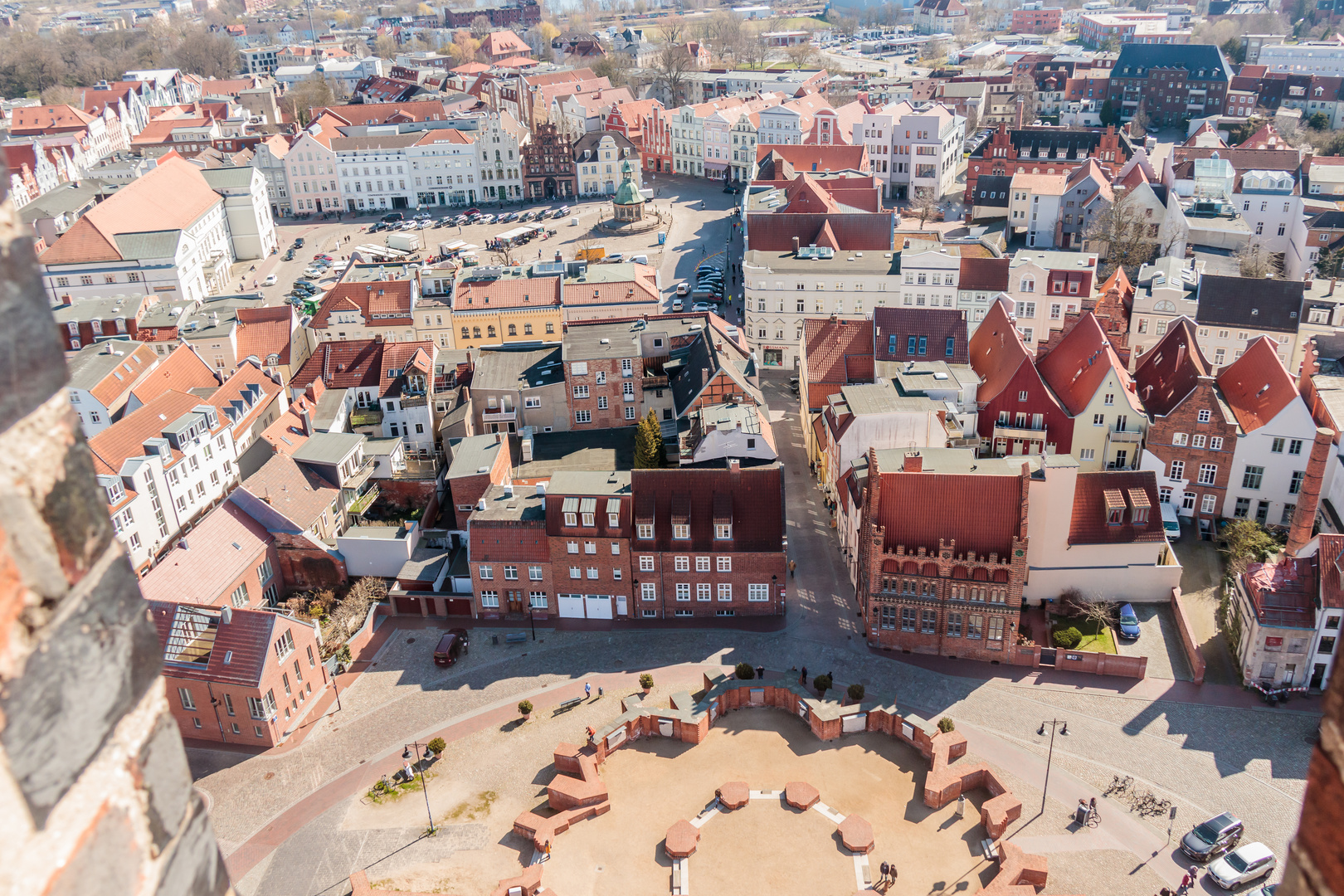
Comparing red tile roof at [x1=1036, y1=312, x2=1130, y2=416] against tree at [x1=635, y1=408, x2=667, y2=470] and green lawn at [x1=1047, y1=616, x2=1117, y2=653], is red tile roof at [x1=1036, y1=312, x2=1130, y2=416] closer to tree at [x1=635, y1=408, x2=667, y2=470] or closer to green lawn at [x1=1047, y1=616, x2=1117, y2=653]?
green lawn at [x1=1047, y1=616, x2=1117, y2=653]

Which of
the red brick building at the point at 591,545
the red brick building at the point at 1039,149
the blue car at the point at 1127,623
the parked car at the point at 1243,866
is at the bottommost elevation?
the parked car at the point at 1243,866

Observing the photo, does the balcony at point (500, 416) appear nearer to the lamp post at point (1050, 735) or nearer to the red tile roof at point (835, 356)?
the red tile roof at point (835, 356)

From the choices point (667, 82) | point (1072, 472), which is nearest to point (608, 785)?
point (1072, 472)

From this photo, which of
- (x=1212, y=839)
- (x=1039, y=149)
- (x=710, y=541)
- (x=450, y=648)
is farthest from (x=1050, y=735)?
(x=1039, y=149)

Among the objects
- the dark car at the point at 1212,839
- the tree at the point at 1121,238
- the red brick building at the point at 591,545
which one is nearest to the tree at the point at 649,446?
the red brick building at the point at 591,545

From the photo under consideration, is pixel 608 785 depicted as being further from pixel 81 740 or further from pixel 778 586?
pixel 81 740
